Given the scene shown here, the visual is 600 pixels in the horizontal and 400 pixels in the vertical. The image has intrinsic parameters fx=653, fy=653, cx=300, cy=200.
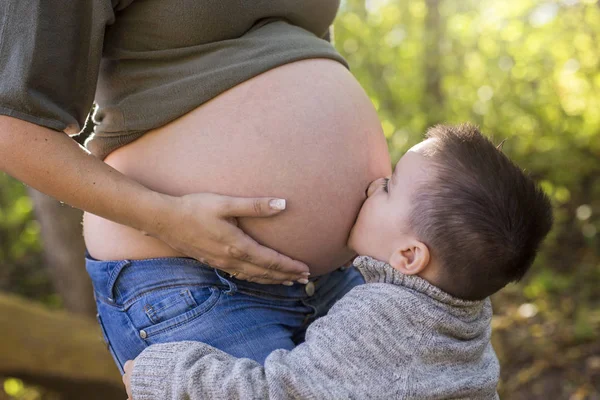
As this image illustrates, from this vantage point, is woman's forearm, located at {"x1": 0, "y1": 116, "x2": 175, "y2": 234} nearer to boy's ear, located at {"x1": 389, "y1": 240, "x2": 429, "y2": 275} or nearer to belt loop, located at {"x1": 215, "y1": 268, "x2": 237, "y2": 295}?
belt loop, located at {"x1": 215, "y1": 268, "x2": 237, "y2": 295}

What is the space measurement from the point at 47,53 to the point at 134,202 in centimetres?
36

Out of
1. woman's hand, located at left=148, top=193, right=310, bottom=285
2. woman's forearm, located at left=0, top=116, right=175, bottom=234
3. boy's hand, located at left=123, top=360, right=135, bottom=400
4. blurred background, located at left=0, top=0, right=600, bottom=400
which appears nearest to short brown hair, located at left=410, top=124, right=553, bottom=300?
woman's hand, located at left=148, top=193, right=310, bottom=285

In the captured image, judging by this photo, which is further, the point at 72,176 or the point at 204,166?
the point at 204,166

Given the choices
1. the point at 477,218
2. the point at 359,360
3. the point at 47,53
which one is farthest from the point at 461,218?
the point at 47,53

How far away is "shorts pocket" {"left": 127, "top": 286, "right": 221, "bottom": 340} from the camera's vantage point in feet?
5.00

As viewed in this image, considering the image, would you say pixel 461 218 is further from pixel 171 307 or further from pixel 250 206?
pixel 171 307

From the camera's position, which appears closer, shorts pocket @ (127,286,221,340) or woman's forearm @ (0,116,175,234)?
woman's forearm @ (0,116,175,234)

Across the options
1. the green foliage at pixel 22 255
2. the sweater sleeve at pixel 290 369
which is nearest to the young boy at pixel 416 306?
the sweater sleeve at pixel 290 369

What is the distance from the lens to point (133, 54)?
1.55 meters

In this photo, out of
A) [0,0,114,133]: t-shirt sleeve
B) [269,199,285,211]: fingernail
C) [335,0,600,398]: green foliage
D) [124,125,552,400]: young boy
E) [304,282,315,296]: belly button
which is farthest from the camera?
[335,0,600,398]: green foliage

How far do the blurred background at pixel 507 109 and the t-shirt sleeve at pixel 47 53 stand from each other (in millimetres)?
3140

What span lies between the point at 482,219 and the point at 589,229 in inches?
175

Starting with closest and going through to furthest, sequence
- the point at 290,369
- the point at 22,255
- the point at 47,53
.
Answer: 1. the point at 47,53
2. the point at 290,369
3. the point at 22,255

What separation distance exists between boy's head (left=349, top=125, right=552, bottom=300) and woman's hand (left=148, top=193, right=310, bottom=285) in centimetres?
27
